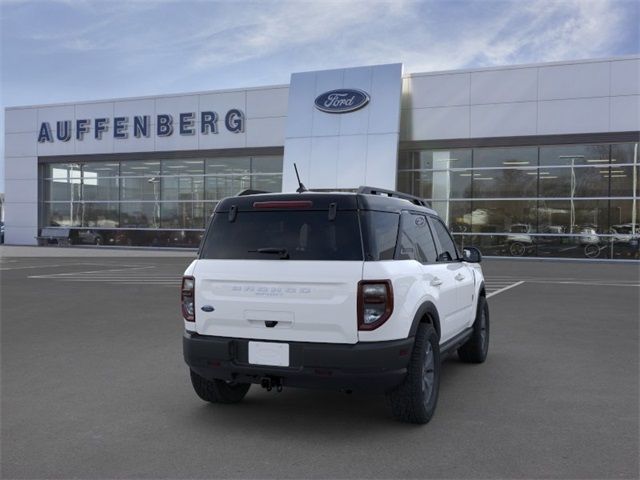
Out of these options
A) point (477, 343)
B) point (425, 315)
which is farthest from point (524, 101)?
point (425, 315)

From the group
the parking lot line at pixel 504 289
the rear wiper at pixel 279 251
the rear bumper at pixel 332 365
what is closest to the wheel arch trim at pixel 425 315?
the rear bumper at pixel 332 365

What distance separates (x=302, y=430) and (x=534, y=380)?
2779mm

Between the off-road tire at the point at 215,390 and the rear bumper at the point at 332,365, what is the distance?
0.67 m

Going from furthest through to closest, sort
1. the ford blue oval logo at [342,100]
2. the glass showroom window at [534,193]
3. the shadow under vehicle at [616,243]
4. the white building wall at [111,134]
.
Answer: the white building wall at [111,134]
the ford blue oval logo at [342,100]
the glass showroom window at [534,193]
the shadow under vehicle at [616,243]

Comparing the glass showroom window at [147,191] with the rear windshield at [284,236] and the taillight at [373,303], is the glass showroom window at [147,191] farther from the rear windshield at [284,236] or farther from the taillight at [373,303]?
the taillight at [373,303]

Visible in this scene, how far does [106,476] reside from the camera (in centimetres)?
397

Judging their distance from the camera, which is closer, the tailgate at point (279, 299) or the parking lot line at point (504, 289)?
the tailgate at point (279, 299)

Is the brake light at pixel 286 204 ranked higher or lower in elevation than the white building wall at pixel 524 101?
lower

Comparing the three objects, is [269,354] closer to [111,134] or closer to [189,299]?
[189,299]

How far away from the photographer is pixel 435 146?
27078 mm

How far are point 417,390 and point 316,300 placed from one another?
104 centimetres

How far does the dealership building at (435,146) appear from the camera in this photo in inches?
984

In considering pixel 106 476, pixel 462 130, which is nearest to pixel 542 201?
pixel 462 130

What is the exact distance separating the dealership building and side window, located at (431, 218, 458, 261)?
19.2m
